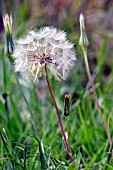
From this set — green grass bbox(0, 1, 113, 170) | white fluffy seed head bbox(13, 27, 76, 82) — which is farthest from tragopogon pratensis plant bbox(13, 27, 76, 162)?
green grass bbox(0, 1, 113, 170)

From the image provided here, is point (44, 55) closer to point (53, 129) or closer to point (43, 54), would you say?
point (43, 54)

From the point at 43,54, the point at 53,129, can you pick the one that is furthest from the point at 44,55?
the point at 53,129

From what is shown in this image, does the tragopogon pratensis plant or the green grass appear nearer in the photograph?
the tragopogon pratensis plant

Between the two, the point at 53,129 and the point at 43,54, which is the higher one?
the point at 43,54

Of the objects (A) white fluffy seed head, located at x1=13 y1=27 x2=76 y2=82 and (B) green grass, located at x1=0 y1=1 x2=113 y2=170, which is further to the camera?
(B) green grass, located at x1=0 y1=1 x2=113 y2=170

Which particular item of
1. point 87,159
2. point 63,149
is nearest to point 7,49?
point 63,149

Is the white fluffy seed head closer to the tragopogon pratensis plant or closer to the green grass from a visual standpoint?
the tragopogon pratensis plant

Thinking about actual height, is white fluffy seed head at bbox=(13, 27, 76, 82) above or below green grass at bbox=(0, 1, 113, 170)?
above

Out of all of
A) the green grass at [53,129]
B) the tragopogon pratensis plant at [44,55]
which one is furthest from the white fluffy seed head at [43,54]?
the green grass at [53,129]
